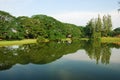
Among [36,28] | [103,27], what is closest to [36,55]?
[36,28]

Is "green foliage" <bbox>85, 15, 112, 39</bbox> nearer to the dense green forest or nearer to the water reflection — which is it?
the dense green forest

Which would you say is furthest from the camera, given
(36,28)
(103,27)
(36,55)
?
(103,27)

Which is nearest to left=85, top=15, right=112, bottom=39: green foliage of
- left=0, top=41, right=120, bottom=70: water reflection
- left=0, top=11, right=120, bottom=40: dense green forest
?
left=0, top=11, right=120, bottom=40: dense green forest

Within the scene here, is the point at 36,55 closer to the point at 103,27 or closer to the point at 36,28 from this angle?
the point at 36,28

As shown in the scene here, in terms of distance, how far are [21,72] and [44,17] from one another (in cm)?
9274

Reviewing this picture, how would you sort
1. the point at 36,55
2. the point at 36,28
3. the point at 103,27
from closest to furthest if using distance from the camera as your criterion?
1. the point at 36,55
2. the point at 36,28
3. the point at 103,27

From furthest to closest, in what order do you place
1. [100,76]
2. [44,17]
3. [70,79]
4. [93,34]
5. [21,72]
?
[93,34] < [44,17] < [21,72] < [100,76] < [70,79]

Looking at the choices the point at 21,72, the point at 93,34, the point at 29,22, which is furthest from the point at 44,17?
the point at 21,72

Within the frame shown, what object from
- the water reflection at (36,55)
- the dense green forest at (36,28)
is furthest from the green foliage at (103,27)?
the water reflection at (36,55)

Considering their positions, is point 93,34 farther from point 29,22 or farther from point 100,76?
point 100,76

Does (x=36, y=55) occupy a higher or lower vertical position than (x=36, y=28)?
lower

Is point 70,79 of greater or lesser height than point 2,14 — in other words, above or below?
below

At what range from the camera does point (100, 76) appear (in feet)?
68.5

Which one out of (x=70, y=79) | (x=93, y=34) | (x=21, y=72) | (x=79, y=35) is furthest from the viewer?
(x=79, y=35)
